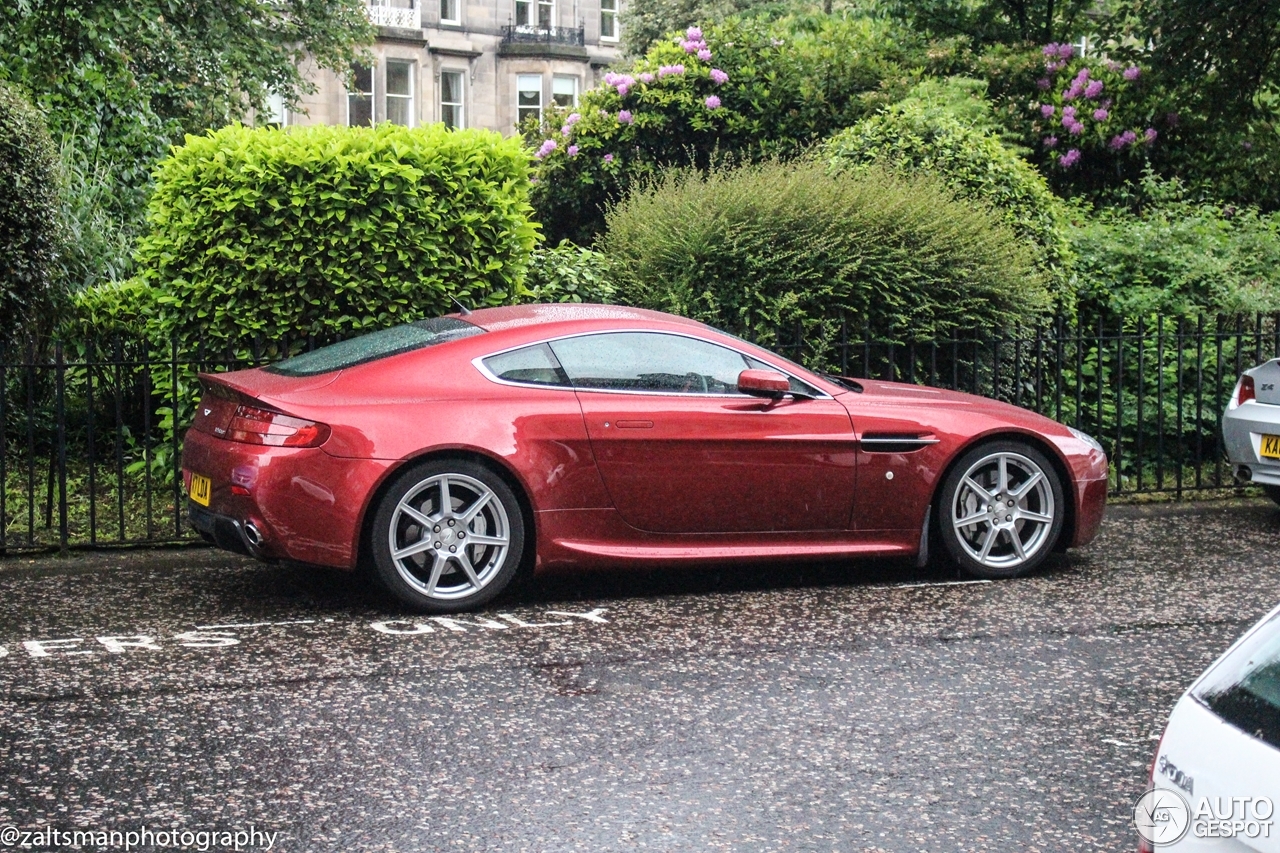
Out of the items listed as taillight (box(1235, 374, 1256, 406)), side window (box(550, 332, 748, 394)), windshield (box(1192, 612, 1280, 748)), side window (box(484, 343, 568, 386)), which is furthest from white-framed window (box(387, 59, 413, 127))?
windshield (box(1192, 612, 1280, 748))

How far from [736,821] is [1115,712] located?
1.79 m

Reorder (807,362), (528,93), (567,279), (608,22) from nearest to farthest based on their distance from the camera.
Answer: (807,362) → (567,279) → (528,93) → (608,22)

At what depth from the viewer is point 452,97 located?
4384 centimetres

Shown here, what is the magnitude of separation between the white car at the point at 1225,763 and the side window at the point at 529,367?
4728 millimetres

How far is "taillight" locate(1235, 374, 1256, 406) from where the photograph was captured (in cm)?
964

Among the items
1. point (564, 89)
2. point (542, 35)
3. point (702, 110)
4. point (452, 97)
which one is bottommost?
point (702, 110)

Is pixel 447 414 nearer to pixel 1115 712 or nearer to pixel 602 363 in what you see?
pixel 602 363

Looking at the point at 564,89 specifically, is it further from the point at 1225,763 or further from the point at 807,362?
the point at 1225,763

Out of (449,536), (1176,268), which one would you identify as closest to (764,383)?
(449,536)

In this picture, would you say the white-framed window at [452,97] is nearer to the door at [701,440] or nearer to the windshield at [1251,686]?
the door at [701,440]

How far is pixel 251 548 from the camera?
6676mm

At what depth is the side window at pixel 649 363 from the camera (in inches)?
284

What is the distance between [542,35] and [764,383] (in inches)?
1532

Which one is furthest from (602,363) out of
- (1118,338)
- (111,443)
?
(111,443)
